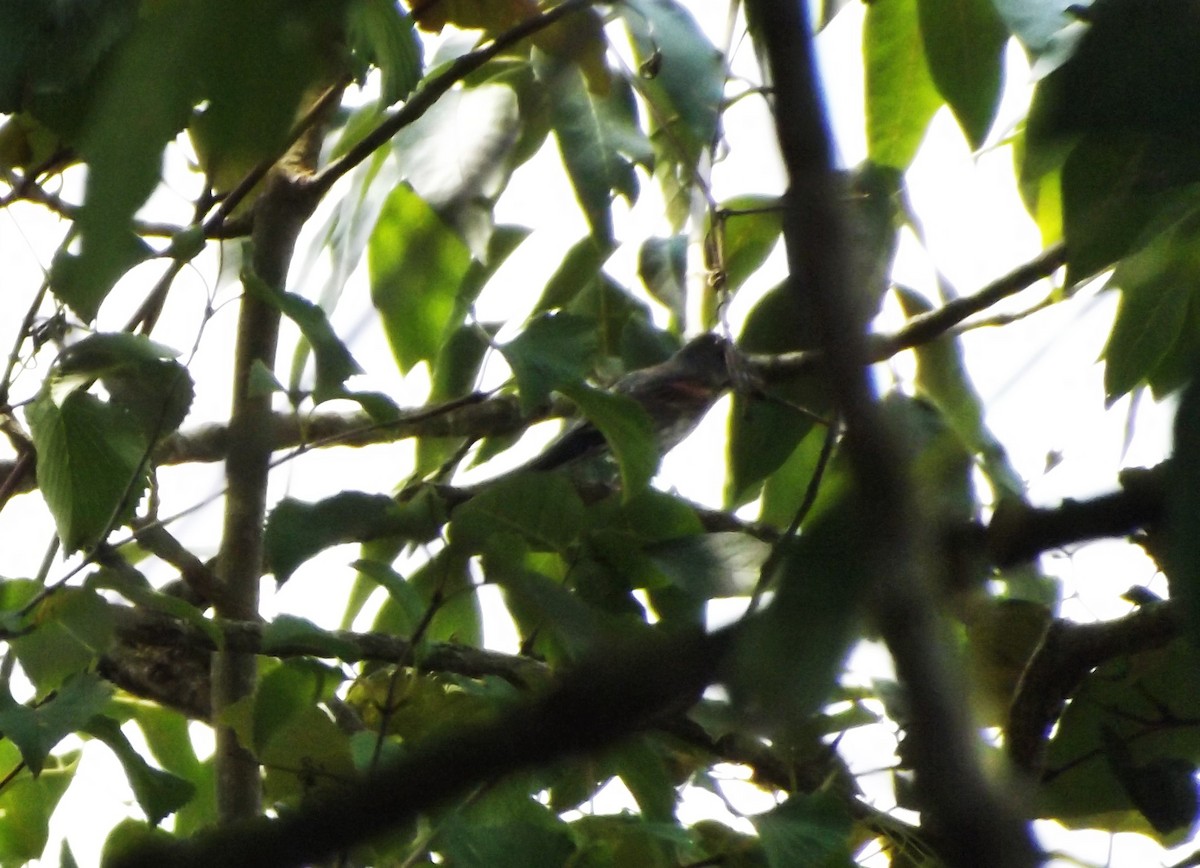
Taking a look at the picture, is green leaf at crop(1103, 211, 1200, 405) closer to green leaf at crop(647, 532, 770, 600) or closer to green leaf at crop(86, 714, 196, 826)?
green leaf at crop(647, 532, 770, 600)

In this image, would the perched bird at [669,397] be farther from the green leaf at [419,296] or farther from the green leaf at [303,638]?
the green leaf at [303,638]

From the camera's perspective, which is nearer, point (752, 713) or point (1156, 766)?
point (752, 713)

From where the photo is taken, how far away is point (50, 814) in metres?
1.18

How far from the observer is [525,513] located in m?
0.95

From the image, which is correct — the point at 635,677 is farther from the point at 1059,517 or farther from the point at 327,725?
the point at 327,725

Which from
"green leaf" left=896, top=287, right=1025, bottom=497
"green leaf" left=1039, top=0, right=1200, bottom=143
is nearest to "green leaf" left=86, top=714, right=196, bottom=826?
"green leaf" left=896, top=287, right=1025, bottom=497

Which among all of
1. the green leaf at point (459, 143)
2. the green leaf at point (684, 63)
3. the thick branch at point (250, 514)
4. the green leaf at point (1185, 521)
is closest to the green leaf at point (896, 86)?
the green leaf at point (684, 63)

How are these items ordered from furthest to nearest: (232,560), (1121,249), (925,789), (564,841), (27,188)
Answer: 1. (232,560)
2. (27,188)
3. (564,841)
4. (1121,249)
5. (925,789)

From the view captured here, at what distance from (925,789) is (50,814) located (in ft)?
3.60

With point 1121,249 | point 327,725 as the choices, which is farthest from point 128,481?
point 1121,249

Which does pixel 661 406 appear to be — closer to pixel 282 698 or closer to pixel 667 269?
pixel 667 269

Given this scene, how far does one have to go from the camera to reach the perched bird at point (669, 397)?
153 cm

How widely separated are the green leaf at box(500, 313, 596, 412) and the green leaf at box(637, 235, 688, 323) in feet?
0.71

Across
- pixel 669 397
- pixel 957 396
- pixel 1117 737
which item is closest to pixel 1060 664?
pixel 1117 737
